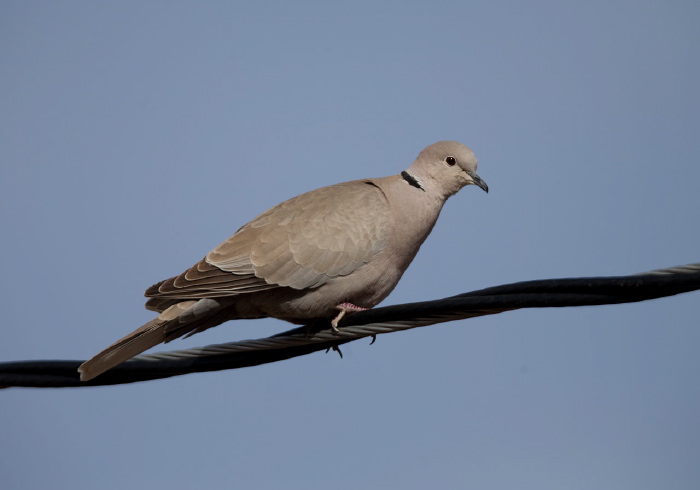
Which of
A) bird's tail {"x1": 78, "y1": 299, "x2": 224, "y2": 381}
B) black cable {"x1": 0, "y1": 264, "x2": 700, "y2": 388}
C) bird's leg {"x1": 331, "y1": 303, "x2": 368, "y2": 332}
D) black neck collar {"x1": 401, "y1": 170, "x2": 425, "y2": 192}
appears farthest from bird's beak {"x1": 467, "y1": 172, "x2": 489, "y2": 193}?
bird's tail {"x1": 78, "y1": 299, "x2": 224, "y2": 381}

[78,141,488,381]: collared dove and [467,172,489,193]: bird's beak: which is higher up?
[467,172,489,193]: bird's beak

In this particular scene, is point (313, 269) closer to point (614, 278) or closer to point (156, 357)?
point (156, 357)

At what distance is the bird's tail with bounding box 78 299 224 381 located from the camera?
4.63 meters

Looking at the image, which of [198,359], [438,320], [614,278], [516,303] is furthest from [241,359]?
[614,278]

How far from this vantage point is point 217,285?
16.2ft

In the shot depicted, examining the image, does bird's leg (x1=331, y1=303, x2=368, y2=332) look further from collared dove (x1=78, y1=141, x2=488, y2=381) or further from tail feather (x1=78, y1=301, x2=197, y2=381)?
tail feather (x1=78, y1=301, x2=197, y2=381)

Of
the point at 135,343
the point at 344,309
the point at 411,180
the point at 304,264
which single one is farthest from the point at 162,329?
the point at 411,180

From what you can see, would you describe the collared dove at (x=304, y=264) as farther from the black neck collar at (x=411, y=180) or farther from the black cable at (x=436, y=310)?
the black cable at (x=436, y=310)

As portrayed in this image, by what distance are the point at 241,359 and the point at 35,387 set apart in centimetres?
97

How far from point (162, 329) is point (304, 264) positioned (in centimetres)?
83

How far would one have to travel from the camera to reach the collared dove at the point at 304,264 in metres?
4.95

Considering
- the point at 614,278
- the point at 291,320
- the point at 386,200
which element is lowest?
the point at 614,278

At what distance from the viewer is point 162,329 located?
495 cm

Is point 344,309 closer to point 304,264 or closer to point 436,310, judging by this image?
point 304,264
